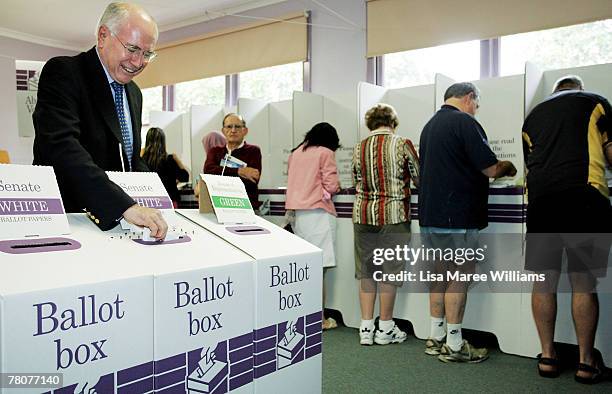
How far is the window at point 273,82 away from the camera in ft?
19.1

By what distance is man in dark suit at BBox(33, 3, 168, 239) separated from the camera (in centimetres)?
95

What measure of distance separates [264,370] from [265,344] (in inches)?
1.9

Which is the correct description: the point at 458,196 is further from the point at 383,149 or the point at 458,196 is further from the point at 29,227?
the point at 29,227

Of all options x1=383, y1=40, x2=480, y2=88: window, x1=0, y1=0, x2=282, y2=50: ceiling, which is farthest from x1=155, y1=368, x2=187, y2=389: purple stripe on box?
x1=0, y1=0, x2=282, y2=50: ceiling

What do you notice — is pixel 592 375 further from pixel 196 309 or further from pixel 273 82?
pixel 273 82

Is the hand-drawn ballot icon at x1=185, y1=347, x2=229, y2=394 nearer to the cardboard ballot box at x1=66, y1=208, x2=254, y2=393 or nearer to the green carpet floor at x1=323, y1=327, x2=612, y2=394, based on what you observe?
the cardboard ballot box at x1=66, y1=208, x2=254, y2=393

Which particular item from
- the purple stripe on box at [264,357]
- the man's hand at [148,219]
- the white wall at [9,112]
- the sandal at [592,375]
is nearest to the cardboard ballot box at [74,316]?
the man's hand at [148,219]

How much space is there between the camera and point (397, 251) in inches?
120

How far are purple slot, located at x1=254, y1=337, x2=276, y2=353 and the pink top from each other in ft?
7.71

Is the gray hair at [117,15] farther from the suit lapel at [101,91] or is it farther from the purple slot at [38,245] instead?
the purple slot at [38,245]

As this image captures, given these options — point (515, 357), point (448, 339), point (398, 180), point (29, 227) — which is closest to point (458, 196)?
point (398, 180)

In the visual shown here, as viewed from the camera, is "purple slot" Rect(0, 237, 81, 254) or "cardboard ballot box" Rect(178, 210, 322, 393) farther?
"cardboard ballot box" Rect(178, 210, 322, 393)

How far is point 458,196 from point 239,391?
1995 millimetres

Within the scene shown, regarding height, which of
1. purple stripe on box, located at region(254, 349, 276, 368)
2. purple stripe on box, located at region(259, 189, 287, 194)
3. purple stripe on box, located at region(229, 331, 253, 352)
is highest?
purple stripe on box, located at region(259, 189, 287, 194)
